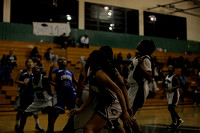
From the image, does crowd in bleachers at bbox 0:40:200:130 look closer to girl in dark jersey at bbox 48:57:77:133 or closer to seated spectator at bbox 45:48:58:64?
seated spectator at bbox 45:48:58:64

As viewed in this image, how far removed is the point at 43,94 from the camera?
232 inches

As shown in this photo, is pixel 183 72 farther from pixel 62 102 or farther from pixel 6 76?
pixel 62 102

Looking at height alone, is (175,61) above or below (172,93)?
above

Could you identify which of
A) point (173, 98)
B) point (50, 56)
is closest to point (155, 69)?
point (50, 56)

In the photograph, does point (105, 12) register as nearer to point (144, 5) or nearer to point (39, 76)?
point (144, 5)

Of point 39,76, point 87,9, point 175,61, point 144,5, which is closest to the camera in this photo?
point 39,76

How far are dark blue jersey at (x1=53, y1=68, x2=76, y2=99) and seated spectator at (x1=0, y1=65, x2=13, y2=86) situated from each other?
7728mm

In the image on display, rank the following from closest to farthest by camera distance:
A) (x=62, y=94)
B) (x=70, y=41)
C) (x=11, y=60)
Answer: (x=62, y=94) → (x=11, y=60) → (x=70, y=41)

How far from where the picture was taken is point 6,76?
40.8 ft

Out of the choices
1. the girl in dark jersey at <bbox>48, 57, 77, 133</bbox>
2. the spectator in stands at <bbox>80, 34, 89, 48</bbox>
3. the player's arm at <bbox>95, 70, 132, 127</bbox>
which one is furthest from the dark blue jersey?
the spectator in stands at <bbox>80, 34, 89, 48</bbox>

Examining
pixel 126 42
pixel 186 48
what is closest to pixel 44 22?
pixel 126 42

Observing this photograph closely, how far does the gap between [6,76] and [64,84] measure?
8072 millimetres

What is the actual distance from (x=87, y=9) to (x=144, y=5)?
5.36m

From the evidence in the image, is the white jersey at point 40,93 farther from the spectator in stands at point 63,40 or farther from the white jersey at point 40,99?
the spectator in stands at point 63,40
